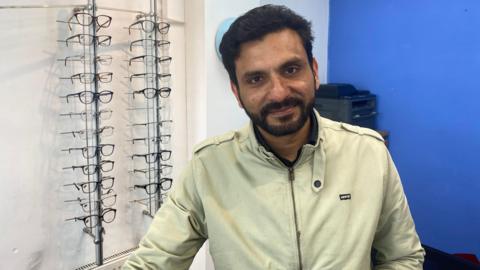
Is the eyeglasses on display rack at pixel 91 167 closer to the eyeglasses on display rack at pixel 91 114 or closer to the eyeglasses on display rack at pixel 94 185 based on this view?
the eyeglasses on display rack at pixel 94 185

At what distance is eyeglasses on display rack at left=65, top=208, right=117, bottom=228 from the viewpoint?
1754mm

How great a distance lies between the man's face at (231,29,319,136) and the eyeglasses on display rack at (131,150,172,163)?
3.18ft

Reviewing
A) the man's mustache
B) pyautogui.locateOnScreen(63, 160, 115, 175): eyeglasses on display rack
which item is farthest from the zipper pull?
pyautogui.locateOnScreen(63, 160, 115, 175): eyeglasses on display rack

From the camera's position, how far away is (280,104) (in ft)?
3.50

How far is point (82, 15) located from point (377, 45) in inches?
64.7

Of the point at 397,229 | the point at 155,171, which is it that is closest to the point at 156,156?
the point at 155,171

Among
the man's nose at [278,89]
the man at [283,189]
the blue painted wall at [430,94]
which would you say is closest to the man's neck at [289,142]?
the man at [283,189]

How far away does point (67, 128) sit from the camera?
5.59ft

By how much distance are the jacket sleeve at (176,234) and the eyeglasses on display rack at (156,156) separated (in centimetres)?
77

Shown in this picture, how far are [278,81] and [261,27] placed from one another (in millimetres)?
142

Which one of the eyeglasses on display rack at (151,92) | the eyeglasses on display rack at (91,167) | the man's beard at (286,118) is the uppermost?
the eyeglasses on display rack at (151,92)

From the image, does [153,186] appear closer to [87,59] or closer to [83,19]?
[87,59]

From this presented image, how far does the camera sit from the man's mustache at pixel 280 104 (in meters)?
1.07

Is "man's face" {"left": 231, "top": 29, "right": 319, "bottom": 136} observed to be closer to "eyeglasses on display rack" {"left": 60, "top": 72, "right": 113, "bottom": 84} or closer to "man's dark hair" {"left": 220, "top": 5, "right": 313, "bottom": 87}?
"man's dark hair" {"left": 220, "top": 5, "right": 313, "bottom": 87}
